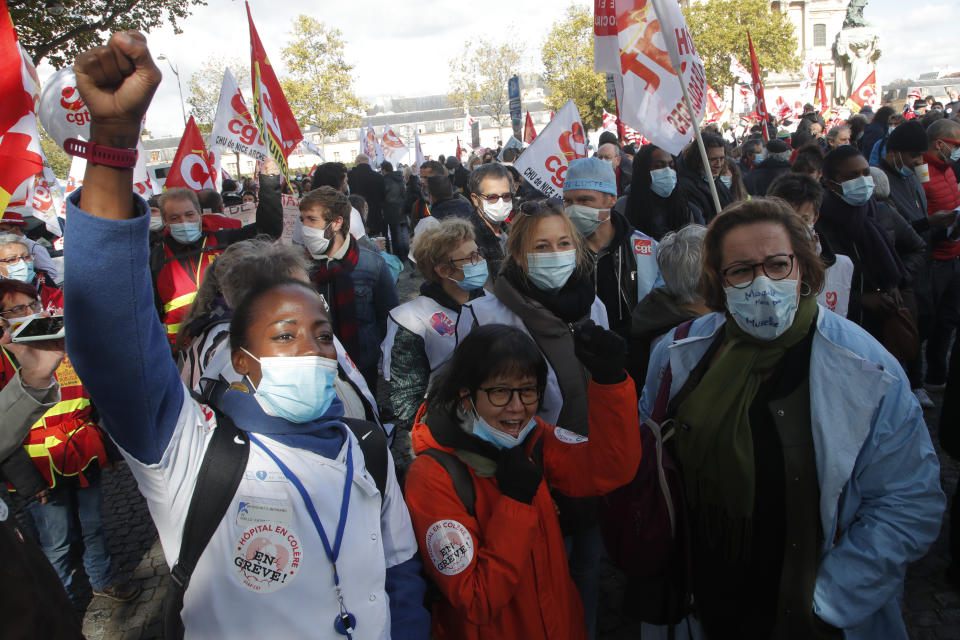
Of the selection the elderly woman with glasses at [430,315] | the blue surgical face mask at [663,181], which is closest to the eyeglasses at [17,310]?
the elderly woman with glasses at [430,315]

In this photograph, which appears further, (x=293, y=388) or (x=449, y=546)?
(x=449, y=546)

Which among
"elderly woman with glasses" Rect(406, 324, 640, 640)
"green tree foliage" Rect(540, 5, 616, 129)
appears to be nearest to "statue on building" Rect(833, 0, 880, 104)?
"green tree foliage" Rect(540, 5, 616, 129)

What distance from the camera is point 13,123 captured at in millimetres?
1929

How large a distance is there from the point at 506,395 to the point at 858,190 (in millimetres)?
3173

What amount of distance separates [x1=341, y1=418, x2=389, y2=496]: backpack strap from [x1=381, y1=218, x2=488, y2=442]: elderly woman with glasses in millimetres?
938

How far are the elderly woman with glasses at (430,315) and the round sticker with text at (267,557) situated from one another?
128cm

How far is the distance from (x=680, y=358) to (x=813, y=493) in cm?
57

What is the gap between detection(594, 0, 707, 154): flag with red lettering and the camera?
4.00m

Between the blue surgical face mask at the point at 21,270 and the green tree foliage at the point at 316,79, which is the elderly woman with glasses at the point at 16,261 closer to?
the blue surgical face mask at the point at 21,270

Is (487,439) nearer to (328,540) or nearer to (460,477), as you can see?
(460,477)

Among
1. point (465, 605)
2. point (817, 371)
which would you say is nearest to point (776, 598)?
point (817, 371)

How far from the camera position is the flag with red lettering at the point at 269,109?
5.59m

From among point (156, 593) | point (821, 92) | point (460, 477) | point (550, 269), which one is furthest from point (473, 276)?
point (821, 92)

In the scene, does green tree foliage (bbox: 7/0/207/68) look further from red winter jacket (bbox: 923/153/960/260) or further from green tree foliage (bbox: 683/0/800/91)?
green tree foliage (bbox: 683/0/800/91)
